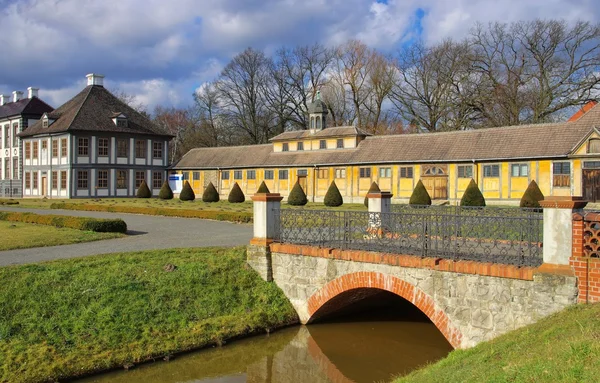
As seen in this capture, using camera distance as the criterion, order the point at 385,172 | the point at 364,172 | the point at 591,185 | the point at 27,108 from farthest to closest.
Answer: the point at 27,108, the point at 364,172, the point at 385,172, the point at 591,185

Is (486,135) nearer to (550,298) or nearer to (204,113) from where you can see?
(550,298)

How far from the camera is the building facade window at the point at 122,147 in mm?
47750

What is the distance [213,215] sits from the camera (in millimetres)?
25781

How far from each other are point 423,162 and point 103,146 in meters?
27.6

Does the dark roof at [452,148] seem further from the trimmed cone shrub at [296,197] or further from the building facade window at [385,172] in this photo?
the trimmed cone shrub at [296,197]

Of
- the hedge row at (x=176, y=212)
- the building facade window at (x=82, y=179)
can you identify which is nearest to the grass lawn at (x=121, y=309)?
the hedge row at (x=176, y=212)

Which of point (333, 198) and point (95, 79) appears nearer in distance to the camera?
point (333, 198)

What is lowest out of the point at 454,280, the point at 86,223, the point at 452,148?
the point at 454,280

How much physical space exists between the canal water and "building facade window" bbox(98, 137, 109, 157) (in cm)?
3837

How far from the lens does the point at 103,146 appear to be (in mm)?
46938

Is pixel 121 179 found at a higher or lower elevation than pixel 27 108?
lower

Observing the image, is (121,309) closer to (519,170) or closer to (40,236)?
(40,236)

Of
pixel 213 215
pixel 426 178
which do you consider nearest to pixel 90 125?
pixel 213 215

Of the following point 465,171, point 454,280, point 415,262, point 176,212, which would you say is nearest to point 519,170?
point 465,171
